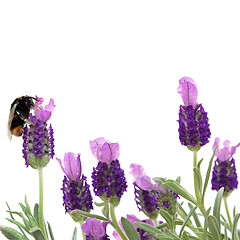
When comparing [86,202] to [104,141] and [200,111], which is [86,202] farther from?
[200,111]

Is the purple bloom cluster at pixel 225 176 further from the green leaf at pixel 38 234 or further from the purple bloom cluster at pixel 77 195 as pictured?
the green leaf at pixel 38 234

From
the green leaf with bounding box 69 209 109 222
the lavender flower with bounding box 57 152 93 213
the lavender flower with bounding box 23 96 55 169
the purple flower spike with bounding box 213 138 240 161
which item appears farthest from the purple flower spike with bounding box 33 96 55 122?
the purple flower spike with bounding box 213 138 240 161

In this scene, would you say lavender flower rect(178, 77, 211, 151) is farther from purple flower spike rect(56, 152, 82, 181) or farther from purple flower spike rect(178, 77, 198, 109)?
purple flower spike rect(56, 152, 82, 181)

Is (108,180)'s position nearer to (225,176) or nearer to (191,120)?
(191,120)

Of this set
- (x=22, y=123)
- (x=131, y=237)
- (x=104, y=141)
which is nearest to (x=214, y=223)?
(x=131, y=237)

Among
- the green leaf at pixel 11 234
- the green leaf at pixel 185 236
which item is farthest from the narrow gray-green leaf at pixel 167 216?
the green leaf at pixel 11 234
